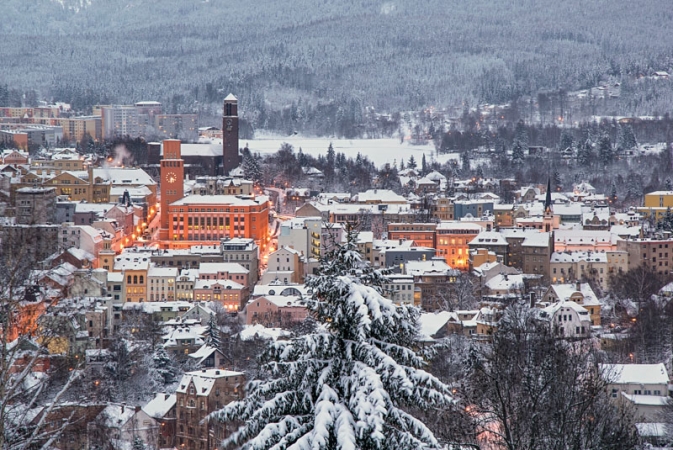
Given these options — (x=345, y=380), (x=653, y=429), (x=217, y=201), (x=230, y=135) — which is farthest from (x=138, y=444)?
(x=230, y=135)

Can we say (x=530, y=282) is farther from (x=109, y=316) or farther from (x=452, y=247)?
(x=109, y=316)

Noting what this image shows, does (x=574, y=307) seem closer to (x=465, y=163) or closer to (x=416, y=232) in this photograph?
(x=416, y=232)

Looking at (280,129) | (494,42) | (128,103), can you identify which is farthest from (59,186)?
(494,42)

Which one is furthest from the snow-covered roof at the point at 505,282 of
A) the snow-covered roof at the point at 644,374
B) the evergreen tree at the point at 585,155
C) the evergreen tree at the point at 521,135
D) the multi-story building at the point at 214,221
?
the evergreen tree at the point at 521,135

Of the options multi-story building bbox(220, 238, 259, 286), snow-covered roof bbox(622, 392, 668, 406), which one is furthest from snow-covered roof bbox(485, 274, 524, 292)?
snow-covered roof bbox(622, 392, 668, 406)

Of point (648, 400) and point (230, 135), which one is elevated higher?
point (230, 135)

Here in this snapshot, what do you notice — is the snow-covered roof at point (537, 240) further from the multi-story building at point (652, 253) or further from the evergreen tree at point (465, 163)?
the evergreen tree at point (465, 163)
